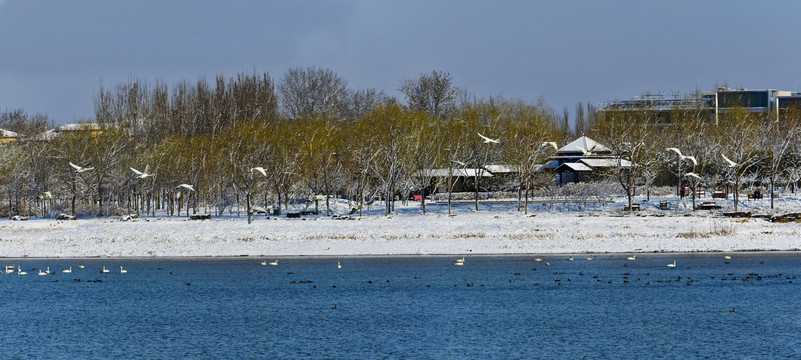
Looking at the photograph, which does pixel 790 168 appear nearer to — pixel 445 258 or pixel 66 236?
pixel 445 258

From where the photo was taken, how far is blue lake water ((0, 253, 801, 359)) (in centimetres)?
2091

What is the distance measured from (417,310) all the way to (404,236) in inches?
817

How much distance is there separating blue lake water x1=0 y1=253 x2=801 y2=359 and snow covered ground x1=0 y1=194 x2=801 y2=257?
3.56 meters

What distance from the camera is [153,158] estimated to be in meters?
75.6

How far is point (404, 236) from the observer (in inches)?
1854

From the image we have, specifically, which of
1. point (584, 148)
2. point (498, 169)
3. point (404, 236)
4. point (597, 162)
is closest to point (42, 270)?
point (404, 236)

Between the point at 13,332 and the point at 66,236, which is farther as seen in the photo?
the point at 66,236

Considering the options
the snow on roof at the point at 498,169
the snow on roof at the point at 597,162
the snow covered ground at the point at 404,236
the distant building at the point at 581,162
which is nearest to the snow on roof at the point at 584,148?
the distant building at the point at 581,162

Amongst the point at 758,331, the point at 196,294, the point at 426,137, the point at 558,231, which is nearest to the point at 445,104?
the point at 426,137

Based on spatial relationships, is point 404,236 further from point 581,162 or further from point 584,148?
point 584,148

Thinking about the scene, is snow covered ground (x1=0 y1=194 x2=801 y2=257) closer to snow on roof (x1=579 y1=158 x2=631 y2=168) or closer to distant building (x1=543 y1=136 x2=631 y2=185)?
distant building (x1=543 y1=136 x2=631 y2=185)

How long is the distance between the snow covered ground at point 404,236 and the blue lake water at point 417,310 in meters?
3.56

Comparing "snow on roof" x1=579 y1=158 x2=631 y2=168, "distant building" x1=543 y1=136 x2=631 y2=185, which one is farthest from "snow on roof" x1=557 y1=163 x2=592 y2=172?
"snow on roof" x1=579 y1=158 x2=631 y2=168

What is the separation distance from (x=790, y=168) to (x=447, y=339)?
209 ft
